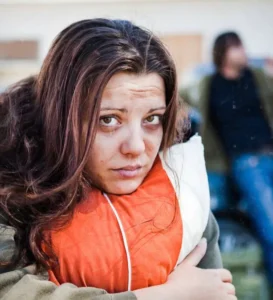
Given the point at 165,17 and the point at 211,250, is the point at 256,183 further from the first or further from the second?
the point at 165,17

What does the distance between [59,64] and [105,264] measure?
31cm

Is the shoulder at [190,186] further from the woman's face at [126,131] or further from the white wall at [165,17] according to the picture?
the white wall at [165,17]

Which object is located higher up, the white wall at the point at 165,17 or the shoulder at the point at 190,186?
the white wall at the point at 165,17

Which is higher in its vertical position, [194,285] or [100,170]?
[100,170]

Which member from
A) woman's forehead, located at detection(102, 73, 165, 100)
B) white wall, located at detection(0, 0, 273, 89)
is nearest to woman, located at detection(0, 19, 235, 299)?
woman's forehead, located at detection(102, 73, 165, 100)

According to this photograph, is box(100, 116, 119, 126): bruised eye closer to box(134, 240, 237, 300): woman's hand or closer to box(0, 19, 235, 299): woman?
box(0, 19, 235, 299): woman

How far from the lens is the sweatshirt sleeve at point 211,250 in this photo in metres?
1.06

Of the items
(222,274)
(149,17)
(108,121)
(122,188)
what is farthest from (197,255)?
(149,17)

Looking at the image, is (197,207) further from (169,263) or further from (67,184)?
(67,184)

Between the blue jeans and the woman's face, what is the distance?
1.10ft

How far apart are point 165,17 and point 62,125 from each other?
0.39m

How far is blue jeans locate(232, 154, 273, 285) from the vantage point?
4.08 feet

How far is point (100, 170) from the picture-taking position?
0.95 metres

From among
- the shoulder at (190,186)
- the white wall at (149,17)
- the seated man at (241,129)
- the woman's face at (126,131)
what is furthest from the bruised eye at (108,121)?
the seated man at (241,129)
